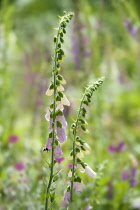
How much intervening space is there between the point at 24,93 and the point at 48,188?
5.01 metres

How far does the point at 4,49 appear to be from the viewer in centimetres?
369

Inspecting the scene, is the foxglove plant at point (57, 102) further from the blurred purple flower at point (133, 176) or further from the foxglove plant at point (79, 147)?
the blurred purple flower at point (133, 176)

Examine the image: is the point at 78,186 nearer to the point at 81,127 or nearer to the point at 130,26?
the point at 81,127

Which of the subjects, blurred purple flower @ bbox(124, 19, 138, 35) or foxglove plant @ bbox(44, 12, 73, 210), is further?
blurred purple flower @ bbox(124, 19, 138, 35)

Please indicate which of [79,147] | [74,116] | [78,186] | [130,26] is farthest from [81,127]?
[130,26]

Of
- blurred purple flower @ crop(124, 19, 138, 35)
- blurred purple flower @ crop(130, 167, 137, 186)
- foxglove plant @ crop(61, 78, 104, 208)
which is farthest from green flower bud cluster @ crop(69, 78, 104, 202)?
blurred purple flower @ crop(124, 19, 138, 35)

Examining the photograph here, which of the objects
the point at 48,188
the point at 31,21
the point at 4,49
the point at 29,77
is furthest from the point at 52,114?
the point at 31,21

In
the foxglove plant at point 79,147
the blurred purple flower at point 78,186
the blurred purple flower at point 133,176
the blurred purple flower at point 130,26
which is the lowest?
the blurred purple flower at point 78,186

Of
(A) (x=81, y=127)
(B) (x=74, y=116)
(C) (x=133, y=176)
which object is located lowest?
(A) (x=81, y=127)

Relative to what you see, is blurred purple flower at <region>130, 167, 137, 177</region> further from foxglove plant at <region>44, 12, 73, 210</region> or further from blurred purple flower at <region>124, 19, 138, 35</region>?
blurred purple flower at <region>124, 19, 138, 35</region>

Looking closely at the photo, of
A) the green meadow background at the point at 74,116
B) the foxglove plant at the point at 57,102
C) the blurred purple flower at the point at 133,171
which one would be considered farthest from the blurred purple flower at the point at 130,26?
the foxglove plant at the point at 57,102

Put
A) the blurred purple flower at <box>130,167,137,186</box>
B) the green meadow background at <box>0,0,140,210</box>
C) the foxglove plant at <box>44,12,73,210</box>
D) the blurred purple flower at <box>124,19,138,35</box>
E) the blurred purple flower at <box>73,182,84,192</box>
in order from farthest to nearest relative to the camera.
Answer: the blurred purple flower at <box>124,19,138,35</box>, the blurred purple flower at <box>130,167,137,186</box>, the green meadow background at <box>0,0,140,210</box>, the blurred purple flower at <box>73,182,84,192</box>, the foxglove plant at <box>44,12,73,210</box>

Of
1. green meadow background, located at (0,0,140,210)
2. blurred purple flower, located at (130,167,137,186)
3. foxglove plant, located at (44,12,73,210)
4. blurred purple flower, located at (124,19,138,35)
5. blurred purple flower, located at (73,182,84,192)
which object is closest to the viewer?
foxglove plant, located at (44,12,73,210)

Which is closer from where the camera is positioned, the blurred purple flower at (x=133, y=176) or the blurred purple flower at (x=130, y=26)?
the blurred purple flower at (x=133, y=176)
